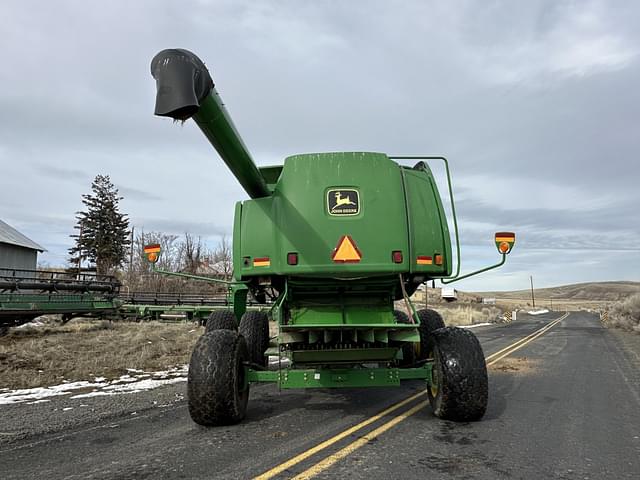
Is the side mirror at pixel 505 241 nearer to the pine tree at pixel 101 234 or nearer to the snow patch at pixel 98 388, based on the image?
the snow patch at pixel 98 388

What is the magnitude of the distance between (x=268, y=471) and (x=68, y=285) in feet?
55.0

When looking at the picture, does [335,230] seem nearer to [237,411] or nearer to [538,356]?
[237,411]

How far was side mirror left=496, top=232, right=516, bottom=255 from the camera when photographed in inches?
237

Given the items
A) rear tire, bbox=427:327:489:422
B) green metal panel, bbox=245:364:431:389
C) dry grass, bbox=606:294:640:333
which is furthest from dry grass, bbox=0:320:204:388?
dry grass, bbox=606:294:640:333

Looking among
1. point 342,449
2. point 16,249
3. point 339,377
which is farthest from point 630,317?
point 16,249

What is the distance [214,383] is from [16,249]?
112 feet

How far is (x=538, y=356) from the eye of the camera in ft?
45.5

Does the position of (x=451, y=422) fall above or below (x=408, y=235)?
below

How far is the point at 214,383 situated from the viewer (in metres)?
5.30

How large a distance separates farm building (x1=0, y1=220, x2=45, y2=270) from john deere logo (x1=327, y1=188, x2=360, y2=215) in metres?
31.7

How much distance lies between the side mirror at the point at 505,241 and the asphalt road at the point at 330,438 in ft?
7.08

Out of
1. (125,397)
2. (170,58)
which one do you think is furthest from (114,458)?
(170,58)

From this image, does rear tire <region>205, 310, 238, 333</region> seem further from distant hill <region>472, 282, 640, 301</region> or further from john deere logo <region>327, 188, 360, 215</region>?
distant hill <region>472, 282, 640, 301</region>

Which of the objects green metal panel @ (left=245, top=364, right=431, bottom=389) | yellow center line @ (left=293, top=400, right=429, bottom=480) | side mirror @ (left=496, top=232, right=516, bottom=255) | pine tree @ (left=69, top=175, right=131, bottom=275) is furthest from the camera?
pine tree @ (left=69, top=175, right=131, bottom=275)
